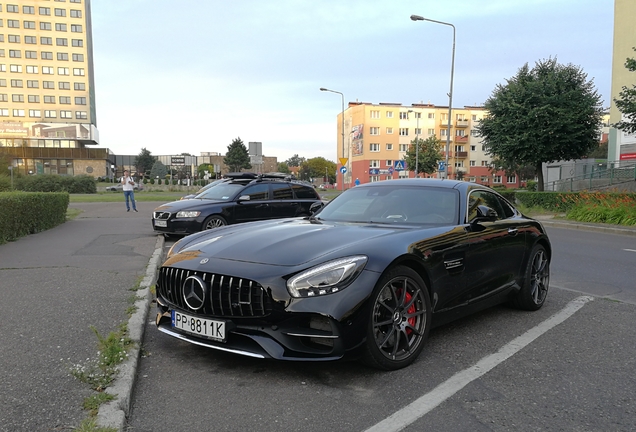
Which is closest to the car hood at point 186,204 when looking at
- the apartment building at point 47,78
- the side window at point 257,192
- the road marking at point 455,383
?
the side window at point 257,192

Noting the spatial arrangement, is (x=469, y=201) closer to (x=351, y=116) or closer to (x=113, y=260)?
(x=113, y=260)

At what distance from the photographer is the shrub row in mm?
10312

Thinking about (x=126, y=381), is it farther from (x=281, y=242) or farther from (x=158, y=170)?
(x=158, y=170)

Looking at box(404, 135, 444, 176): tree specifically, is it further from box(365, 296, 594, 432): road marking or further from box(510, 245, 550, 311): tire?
box(365, 296, 594, 432): road marking

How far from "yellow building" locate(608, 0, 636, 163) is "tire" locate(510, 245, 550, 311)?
3265cm

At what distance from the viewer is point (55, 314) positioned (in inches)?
189

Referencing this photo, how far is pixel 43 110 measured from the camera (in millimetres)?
88312

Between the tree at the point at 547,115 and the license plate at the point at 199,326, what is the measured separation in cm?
2882

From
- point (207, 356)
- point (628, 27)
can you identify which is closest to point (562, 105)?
point (628, 27)

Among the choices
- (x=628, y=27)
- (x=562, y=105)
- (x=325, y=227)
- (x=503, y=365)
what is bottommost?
(x=503, y=365)

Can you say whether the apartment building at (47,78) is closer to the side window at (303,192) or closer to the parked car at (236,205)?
the parked car at (236,205)

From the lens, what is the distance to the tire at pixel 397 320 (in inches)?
134

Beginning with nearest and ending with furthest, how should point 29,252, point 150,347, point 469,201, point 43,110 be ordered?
point 150,347 → point 469,201 → point 29,252 → point 43,110

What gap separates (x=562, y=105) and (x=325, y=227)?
95.0 ft
